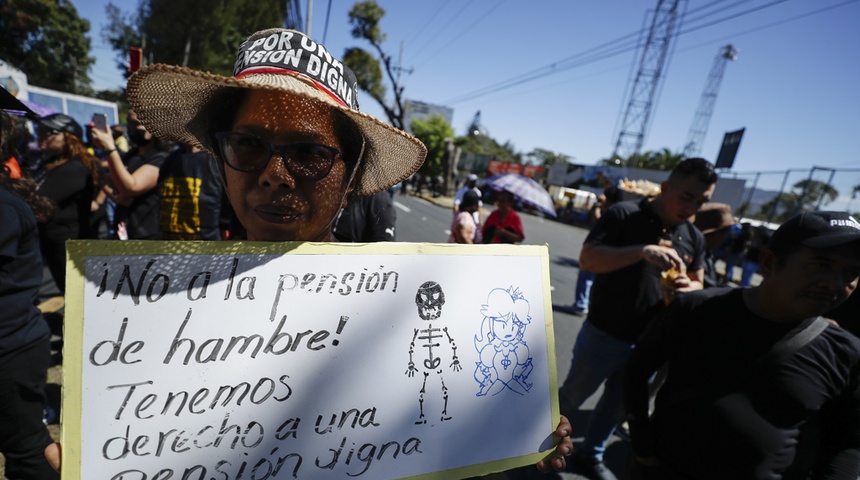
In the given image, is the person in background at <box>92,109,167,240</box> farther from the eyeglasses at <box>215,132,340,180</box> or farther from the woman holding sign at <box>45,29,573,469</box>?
the eyeglasses at <box>215,132,340,180</box>

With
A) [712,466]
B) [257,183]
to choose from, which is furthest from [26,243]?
[712,466]

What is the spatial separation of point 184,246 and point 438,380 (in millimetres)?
616

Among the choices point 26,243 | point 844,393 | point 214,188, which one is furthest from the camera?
point 214,188

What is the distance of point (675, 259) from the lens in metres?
2.12

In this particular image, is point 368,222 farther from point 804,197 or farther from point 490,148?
point 490,148

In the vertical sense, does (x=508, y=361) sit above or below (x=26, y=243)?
above

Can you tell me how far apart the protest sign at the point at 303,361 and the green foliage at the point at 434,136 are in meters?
33.6

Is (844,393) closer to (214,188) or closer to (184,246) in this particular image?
(184,246)

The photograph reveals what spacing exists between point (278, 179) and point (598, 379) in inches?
98.6

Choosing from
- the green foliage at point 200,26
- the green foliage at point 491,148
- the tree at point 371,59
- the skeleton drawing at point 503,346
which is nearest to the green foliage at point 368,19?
the tree at point 371,59

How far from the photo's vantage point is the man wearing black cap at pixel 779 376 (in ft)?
4.55

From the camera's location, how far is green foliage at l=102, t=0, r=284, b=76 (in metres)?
28.2

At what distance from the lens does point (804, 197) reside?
37.3 ft

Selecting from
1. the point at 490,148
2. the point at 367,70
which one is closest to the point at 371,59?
the point at 367,70
